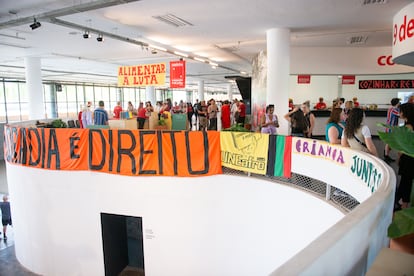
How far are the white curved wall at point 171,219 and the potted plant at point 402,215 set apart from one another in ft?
7.81

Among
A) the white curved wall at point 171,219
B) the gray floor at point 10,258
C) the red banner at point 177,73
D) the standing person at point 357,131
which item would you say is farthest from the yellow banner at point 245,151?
the red banner at point 177,73

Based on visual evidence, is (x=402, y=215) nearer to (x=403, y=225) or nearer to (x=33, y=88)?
(x=403, y=225)

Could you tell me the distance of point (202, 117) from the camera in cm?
1363

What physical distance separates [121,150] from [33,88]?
8.52 meters

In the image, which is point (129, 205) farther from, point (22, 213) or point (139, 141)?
point (22, 213)

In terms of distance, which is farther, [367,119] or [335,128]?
[367,119]

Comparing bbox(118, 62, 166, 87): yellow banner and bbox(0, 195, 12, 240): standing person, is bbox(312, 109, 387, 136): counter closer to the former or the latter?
bbox(118, 62, 166, 87): yellow banner

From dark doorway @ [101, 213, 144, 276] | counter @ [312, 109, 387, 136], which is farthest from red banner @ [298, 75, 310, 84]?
dark doorway @ [101, 213, 144, 276]

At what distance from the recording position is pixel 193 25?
28.3 feet

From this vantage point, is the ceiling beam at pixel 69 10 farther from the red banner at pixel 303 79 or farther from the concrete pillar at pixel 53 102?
the concrete pillar at pixel 53 102

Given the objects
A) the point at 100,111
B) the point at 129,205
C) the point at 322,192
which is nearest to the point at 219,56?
the point at 100,111

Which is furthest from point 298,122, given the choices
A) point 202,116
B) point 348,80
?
point 348,80

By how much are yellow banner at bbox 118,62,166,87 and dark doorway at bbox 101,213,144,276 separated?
14.7ft

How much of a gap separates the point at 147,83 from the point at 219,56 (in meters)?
5.37
